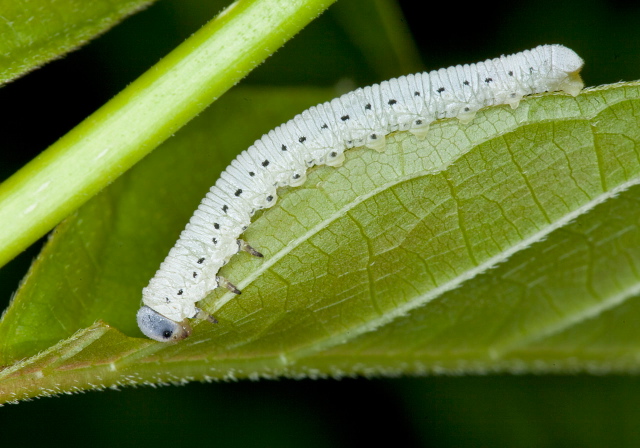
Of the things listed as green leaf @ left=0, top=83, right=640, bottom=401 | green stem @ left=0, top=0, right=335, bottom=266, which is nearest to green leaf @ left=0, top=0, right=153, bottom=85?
green stem @ left=0, top=0, right=335, bottom=266

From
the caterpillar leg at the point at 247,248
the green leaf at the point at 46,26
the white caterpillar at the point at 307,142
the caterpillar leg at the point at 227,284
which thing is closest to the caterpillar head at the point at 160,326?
the white caterpillar at the point at 307,142

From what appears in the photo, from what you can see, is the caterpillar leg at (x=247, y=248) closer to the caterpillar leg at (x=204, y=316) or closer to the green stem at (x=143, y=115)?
the caterpillar leg at (x=204, y=316)

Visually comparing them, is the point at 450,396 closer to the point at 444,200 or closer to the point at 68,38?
the point at 444,200

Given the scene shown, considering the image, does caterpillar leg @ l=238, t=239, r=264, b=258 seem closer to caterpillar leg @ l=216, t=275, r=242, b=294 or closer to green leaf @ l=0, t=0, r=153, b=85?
caterpillar leg @ l=216, t=275, r=242, b=294

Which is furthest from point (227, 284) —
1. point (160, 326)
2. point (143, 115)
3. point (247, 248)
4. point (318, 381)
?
point (318, 381)

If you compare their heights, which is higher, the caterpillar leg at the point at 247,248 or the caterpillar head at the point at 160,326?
the caterpillar leg at the point at 247,248

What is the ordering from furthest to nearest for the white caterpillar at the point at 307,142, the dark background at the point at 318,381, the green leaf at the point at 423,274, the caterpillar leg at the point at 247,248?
the dark background at the point at 318,381 < the white caterpillar at the point at 307,142 < the caterpillar leg at the point at 247,248 < the green leaf at the point at 423,274

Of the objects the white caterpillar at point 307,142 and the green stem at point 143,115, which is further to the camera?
the white caterpillar at point 307,142
